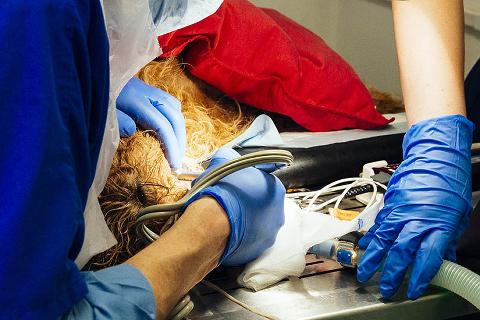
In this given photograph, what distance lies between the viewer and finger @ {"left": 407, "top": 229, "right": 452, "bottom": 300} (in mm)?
1293

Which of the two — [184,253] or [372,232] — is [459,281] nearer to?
[372,232]

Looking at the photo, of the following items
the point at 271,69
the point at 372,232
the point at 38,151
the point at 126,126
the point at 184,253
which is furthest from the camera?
the point at 271,69

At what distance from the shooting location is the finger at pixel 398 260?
1.31 metres

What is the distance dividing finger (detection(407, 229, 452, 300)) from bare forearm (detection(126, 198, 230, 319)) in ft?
1.12

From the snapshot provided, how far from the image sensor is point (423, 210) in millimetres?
1357

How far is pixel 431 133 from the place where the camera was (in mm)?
1477

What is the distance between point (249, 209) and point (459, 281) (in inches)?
15.7

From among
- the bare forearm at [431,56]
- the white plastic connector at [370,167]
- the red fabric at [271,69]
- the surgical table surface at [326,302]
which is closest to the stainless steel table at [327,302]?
the surgical table surface at [326,302]

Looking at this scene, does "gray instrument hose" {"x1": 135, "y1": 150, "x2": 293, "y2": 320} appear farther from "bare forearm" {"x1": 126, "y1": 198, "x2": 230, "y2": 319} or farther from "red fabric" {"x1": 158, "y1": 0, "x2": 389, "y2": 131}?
"red fabric" {"x1": 158, "y1": 0, "x2": 389, "y2": 131}

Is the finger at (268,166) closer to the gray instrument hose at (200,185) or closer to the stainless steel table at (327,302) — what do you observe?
the gray instrument hose at (200,185)

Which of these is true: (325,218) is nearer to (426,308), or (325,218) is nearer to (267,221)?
(267,221)

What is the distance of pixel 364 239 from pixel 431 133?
263mm

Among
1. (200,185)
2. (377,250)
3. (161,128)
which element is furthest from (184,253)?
(161,128)

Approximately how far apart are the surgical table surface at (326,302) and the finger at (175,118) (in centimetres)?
50
